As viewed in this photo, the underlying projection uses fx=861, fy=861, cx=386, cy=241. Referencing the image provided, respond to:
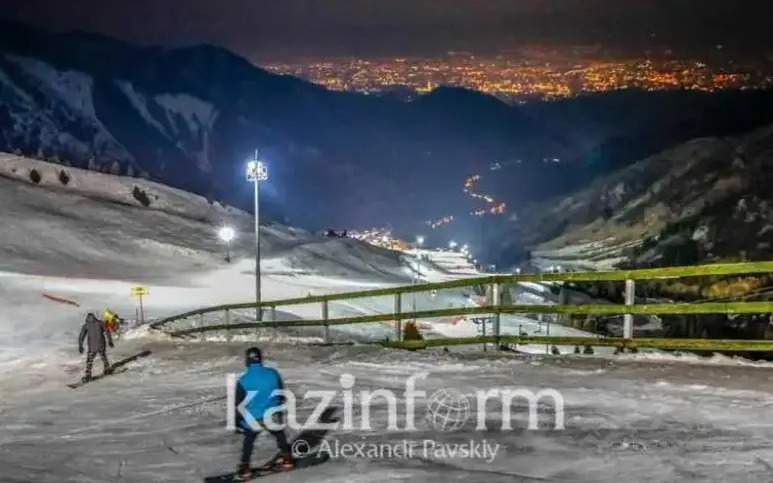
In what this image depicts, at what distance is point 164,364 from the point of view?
19.2m

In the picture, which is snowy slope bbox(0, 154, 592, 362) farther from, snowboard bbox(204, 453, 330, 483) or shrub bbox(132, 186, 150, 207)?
snowboard bbox(204, 453, 330, 483)

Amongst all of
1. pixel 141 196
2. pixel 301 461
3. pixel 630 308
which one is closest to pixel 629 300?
pixel 630 308

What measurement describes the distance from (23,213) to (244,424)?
68.6 m

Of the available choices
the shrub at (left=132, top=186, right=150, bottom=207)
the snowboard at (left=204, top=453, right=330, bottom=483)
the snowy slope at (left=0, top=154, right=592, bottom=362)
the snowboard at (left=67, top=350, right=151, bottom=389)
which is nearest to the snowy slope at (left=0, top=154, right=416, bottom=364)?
the snowy slope at (left=0, top=154, right=592, bottom=362)

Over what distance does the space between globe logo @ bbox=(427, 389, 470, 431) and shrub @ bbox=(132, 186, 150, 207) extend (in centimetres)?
8142

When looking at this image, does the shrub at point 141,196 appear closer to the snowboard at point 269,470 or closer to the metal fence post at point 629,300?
the metal fence post at point 629,300

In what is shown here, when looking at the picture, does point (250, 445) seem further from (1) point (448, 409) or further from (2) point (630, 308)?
(2) point (630, 308)

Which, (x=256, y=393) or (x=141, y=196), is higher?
(x=141, y=196)

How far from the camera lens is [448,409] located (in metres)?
11.1

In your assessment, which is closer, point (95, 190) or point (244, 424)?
point (244, 424)

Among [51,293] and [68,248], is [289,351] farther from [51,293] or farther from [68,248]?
[68,248]

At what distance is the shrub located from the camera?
295 ft

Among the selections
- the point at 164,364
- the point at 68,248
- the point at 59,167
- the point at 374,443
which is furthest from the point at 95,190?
the point at 374,443

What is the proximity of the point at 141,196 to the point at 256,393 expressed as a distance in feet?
283
